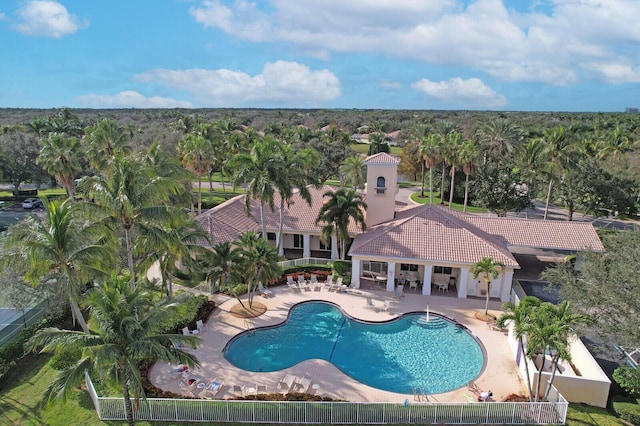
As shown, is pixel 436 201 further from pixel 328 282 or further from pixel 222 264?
pixel 222 264

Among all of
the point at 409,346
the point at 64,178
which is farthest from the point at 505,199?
the point at 64,178

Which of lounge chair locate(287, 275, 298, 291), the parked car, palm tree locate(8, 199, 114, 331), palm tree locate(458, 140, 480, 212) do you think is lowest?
lounge chair locate(287, 275, 298, 291)

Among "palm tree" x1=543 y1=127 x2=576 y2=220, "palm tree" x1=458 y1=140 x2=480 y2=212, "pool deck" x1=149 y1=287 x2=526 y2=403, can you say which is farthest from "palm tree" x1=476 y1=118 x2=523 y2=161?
"pool deck" x1=149 y1=287 x2=526 y2=403

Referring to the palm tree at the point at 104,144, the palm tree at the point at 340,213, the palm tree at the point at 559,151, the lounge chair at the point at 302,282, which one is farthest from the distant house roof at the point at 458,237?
the palm tree at the point at 104,144

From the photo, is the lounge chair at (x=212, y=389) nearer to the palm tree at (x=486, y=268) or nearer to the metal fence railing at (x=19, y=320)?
A: the metal fence railing at (x=19, y=320)

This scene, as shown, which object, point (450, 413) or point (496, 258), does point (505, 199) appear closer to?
point (496, 258)

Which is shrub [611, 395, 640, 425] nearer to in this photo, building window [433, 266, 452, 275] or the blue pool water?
the blue pool water
